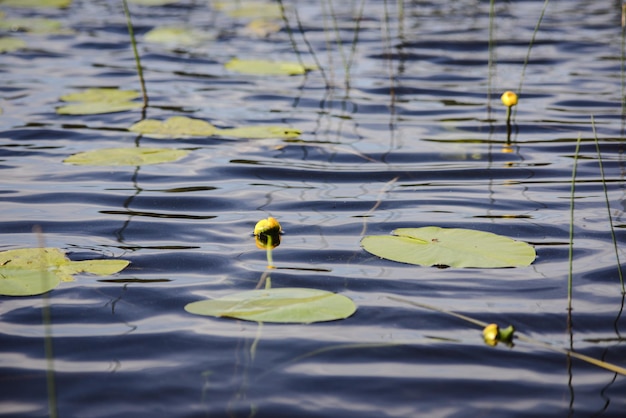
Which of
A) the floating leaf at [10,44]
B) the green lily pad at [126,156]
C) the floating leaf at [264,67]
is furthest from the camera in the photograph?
the floating leaf at [10,44]

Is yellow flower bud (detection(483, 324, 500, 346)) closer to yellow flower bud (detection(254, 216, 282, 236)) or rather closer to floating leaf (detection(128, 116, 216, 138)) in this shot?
yellow flower bud (detection(254, 216, 282, 236))

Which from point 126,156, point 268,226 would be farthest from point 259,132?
point 268,226

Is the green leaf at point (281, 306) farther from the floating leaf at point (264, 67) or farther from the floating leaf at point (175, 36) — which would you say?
the floating leaf at point (175, 36)

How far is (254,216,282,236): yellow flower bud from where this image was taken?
5.97 ft

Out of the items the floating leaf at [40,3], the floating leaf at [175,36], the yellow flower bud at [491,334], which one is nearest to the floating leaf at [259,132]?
the yellow flower bud at [491,334]

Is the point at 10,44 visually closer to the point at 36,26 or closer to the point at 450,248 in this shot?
the point at 36,26

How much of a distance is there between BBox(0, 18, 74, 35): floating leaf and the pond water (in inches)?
33.3

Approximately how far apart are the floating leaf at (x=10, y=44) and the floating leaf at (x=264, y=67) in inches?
60.0

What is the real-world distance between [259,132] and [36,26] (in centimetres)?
298

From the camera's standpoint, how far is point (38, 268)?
66.4 inches

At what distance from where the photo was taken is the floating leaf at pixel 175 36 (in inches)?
188

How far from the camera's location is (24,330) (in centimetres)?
148

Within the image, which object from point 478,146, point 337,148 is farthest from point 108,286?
point 478,146

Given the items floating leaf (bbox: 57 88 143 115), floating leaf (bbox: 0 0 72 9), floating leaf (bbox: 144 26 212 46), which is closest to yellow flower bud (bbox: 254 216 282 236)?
floating leaf (bbox: 57 88 143 115)
